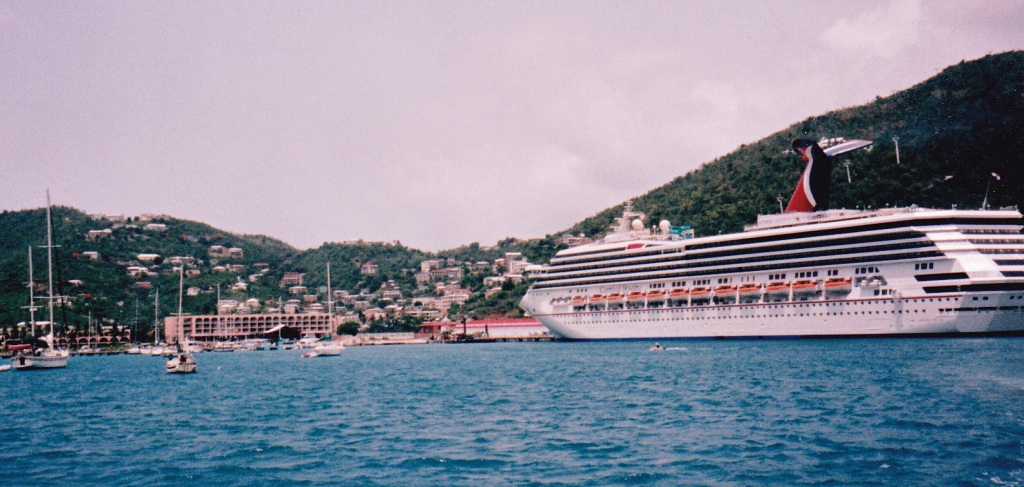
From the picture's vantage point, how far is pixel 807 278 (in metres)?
84.7

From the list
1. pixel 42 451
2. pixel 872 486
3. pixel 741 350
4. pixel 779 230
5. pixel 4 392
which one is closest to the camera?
pixel 872 486

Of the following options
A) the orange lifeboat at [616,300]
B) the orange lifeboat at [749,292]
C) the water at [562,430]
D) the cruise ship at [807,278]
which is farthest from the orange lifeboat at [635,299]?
the water at [562,430]

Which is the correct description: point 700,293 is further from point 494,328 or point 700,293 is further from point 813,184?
point 494,328

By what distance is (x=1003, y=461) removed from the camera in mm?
20062

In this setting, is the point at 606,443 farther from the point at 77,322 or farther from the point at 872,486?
the point at 77,322

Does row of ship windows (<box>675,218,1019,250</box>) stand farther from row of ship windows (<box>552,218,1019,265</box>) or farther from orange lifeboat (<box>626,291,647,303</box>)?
orange lifeboat (<box>626,291,647,303</box>)

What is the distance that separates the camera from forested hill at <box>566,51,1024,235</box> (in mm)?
123125

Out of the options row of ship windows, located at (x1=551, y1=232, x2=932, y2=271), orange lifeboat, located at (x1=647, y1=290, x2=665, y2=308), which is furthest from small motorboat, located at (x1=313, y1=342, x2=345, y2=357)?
orange lifeboat, located at (x1=647, y1=290, x2=665, y2=308)

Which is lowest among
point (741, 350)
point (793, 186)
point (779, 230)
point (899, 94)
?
point (741, 350)

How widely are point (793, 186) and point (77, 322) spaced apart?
411ft

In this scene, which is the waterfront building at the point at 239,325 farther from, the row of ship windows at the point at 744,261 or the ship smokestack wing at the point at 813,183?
the ship smokestack wing at the point at 813,183

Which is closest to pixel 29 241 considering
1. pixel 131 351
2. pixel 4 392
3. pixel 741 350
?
pixel 131 351

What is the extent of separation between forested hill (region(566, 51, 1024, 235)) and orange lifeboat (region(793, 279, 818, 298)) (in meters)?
45.5

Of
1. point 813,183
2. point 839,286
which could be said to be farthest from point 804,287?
point 813,183
